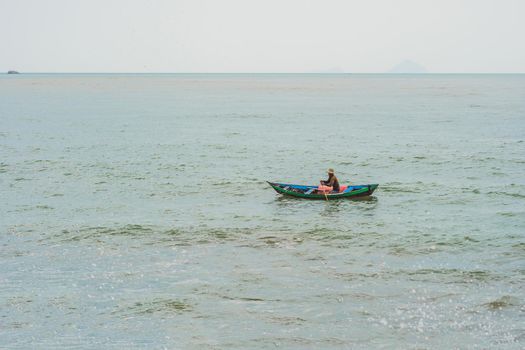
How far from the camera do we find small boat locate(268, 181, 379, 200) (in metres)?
40.3

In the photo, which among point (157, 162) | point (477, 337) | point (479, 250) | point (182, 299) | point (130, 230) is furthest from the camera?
point (157, 162)

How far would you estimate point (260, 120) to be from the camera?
333 feet

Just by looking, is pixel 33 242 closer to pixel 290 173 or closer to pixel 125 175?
pixel 125 175

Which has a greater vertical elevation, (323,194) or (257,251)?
(323,194)

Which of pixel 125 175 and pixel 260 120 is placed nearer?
pixel 125 175

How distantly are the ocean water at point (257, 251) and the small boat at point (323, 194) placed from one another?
601 millimetres

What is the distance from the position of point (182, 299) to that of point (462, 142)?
2098 inches

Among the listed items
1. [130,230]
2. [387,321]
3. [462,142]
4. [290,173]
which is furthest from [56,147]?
[387,321]

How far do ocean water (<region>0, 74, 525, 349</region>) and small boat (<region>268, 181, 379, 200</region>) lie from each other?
1.97 feet

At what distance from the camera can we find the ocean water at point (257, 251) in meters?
21.8

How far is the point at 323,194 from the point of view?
40.2 m

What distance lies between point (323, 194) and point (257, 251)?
11.2m

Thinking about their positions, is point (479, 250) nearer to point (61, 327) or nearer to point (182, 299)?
point (182, 299)

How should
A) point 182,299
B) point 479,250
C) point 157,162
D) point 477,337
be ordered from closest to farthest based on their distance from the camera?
point 477,337 → point 182,299 → point 479,250 → point 157,162
